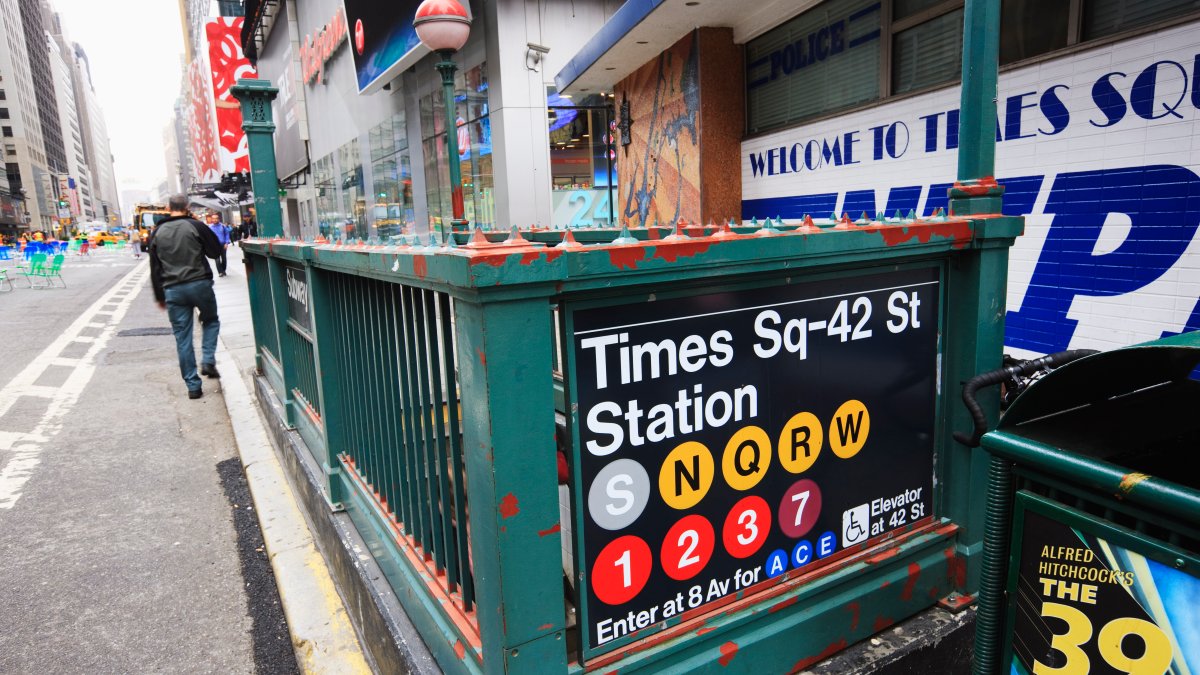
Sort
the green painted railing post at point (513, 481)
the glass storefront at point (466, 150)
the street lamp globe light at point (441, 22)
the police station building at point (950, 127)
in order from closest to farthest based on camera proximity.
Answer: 1. the green painted railing post at point (513, 481)
2. the police station building at point (950, 127)
3. the street lamp globe light at point (441, 22)
4. the glass storefront at point (466, 150)

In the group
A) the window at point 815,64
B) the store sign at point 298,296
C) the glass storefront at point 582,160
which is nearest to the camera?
the store sign at point 298,296

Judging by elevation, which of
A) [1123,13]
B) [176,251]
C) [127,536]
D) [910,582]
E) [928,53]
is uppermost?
[928,53]

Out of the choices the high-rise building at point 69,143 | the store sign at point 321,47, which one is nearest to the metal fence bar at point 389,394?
the store sign at point 321,47

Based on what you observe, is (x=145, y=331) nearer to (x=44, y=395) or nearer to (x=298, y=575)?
(x=44, y=395)

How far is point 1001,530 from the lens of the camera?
166cm

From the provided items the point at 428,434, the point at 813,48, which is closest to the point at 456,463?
the point at 428,434

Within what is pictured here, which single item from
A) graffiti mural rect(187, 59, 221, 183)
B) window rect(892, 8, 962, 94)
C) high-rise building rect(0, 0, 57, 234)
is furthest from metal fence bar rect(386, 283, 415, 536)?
high-rise building rect(0, 0, 57, 234)

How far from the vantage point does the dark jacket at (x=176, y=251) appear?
714cm

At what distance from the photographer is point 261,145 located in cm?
675

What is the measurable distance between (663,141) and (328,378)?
787 centimetres

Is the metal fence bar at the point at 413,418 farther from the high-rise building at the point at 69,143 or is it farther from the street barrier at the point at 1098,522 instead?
the high-rise building at the point at 69,143

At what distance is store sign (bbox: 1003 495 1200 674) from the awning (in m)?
7.23

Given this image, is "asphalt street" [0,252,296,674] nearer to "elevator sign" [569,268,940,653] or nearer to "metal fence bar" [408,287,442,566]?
"metal fence bar" [408,287,442,566]

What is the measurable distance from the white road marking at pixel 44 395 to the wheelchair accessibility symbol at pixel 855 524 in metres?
5.42
